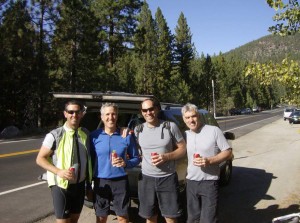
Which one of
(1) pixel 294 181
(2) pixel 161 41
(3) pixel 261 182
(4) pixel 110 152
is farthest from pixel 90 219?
(2) pixel 161 41

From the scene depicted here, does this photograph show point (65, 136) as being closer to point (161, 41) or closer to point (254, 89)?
point (161, 41)

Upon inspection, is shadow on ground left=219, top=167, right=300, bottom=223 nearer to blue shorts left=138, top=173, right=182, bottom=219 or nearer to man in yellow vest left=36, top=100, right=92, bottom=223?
blue shorts left=138, top=173, right=182, bottom=219

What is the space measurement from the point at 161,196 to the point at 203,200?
1.66 feet

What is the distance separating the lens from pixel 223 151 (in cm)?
420

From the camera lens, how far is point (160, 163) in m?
4.14

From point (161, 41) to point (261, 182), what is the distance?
49664 mm

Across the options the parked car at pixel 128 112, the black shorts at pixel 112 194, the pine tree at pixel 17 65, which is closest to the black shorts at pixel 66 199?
the black shorts at pixel 112 194

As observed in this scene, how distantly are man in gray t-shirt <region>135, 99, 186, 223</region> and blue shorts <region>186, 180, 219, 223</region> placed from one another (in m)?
0.21

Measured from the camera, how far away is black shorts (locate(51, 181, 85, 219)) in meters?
3.87

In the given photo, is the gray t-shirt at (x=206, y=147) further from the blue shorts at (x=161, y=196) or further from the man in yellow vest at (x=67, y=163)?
the man in yellow vest at (x=67, y=163)

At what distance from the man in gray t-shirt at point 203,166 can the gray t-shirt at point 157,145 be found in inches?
9.2

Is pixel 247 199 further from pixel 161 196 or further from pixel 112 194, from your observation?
pixel 112 194

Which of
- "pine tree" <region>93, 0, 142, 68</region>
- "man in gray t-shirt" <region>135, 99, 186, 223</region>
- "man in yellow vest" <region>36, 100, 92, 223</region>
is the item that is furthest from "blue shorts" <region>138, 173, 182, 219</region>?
"pine tree" <region>93, 0, 142, 68</region>

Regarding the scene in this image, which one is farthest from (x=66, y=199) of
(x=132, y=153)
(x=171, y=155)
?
(x=171, y=155)
